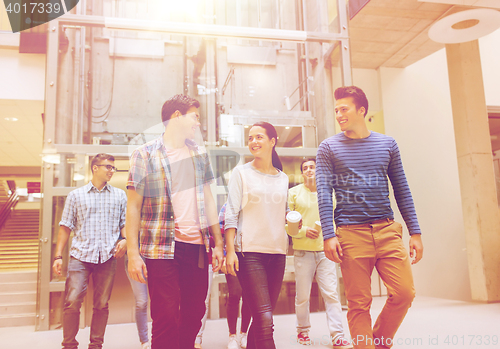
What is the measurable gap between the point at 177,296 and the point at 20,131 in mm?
8316

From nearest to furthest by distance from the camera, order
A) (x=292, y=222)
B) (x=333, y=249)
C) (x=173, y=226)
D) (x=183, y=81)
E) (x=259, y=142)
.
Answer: (x=173, y=226), (x=333, y=249), (x=259, y=142), (x=292, y=222), (x=183, y=81)

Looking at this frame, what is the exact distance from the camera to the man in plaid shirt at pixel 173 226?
6.40 feet

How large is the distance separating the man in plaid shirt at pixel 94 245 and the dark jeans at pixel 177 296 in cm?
128

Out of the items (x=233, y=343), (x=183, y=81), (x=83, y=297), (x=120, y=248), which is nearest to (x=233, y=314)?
(x=233, y=343)

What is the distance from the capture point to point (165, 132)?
2.32m

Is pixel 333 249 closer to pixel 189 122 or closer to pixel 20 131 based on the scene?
pixel 189 122

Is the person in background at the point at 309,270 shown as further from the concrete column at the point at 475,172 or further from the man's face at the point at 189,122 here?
the concrete column at the point at 475,172

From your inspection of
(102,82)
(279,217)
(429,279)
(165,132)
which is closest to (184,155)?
(165,132)

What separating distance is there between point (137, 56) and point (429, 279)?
595 centimetres

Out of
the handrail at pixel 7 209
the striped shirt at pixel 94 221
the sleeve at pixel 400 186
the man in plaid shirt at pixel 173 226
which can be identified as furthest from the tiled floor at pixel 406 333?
the handrail at pixel 7 209

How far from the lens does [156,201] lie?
2.09m

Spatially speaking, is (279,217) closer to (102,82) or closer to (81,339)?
(81,339)

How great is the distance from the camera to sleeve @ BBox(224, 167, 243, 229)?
2.33 metres

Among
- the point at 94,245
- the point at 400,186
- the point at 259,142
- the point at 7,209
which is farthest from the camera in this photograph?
the point at 7,209
